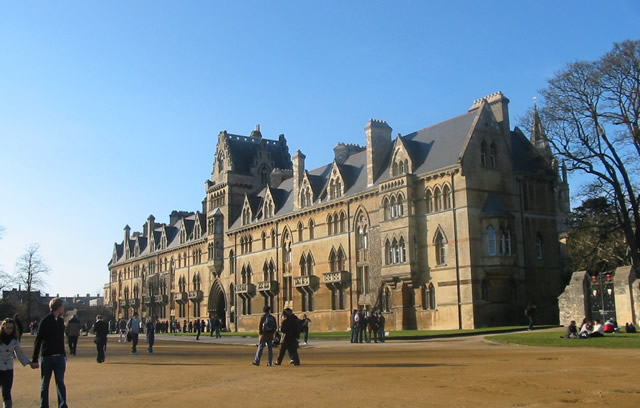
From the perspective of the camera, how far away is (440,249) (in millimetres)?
45938

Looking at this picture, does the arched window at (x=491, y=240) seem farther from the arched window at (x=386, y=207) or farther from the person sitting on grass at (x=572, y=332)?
the person sitting on grass at (x=572, y=332)

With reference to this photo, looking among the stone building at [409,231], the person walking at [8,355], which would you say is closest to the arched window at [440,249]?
the stone building at [409,231]

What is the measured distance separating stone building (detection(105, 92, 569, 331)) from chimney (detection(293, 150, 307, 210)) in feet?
0.37

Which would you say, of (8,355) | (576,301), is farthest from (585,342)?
(8,355)

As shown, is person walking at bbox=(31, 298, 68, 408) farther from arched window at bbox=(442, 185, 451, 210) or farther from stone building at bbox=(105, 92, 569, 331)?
arched window at bbox=(442, 185, 451, 210)

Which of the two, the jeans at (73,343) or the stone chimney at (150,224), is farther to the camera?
the stone chimney at (150,224)

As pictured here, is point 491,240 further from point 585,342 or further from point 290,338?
point 290,338

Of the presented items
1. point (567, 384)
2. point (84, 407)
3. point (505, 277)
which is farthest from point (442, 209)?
point (84, 407)

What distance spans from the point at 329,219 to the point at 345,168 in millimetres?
4700

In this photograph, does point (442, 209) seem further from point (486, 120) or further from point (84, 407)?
point (84, 407)

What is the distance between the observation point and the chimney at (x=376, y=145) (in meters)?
53.3

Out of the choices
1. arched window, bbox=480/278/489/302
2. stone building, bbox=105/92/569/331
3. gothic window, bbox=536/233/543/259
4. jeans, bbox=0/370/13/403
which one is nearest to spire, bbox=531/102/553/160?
stone building, bbox=105/92/569/331

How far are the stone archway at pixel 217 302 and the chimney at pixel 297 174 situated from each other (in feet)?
65.5

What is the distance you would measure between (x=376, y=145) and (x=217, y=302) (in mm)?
34033
